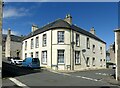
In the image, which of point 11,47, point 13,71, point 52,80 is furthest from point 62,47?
point 11,47

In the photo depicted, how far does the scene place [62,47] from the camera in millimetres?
34875

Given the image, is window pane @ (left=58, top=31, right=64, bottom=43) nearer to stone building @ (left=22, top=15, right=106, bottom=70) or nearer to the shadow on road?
stone building @ (left=22, top=15, right=106, bottom=70)

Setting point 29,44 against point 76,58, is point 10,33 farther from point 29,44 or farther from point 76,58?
point 76,58

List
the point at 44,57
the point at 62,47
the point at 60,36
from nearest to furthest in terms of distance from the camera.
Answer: the point at 62,47 < the point at 60,36 < the point at 44,57

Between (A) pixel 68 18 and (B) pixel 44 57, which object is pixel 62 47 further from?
(A) pixel 68 18

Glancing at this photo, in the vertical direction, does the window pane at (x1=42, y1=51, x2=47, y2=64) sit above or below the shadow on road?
above

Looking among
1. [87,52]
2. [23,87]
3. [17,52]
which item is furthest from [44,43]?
[17,52]

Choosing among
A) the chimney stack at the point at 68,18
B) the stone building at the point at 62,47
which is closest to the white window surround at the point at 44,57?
the stone building at the point at 62,47

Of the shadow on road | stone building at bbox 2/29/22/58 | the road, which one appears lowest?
the road

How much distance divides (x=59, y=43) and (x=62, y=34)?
163 cm

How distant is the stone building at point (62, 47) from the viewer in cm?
3472

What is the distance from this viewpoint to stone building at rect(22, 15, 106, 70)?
3472cm

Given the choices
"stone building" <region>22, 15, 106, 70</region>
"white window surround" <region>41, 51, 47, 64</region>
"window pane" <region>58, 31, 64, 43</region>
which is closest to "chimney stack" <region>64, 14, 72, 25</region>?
"stone building" <region>22, 15, 106, 70</region>

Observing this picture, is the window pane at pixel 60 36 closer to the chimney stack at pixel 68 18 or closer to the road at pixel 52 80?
the chimney stack at pixel 68 18
